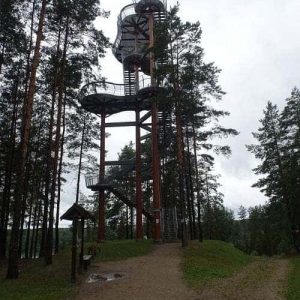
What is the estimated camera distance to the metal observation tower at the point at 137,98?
2577cm

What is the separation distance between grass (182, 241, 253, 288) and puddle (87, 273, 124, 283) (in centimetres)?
261

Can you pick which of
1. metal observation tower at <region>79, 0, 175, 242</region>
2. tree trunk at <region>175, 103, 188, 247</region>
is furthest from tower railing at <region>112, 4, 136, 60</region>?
tree trunk at <region>175, 103, 188, 247</region>

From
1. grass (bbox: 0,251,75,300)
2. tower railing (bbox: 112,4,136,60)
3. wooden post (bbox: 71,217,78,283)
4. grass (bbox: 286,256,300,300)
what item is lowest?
grass (bbox: 286,256,300,300)

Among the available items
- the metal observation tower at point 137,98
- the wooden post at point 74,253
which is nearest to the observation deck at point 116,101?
the metal observation tower at point 137,98

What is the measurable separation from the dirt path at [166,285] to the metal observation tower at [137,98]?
8.16 m

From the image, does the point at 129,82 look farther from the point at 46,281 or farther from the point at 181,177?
the point at 46,281

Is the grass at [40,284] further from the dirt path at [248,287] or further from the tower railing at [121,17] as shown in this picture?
the tower railing at [121,17]

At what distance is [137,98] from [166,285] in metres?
17.3

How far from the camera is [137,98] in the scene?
27547 mm

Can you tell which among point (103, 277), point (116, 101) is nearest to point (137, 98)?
point (116, 101)

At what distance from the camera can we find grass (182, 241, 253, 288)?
13.7m

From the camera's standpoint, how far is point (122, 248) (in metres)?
22.0

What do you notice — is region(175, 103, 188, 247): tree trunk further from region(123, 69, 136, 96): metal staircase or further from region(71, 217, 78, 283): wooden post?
region(71, 217, 78, 283): wooden post

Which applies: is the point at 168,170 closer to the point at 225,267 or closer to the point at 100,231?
the point at 100,231
